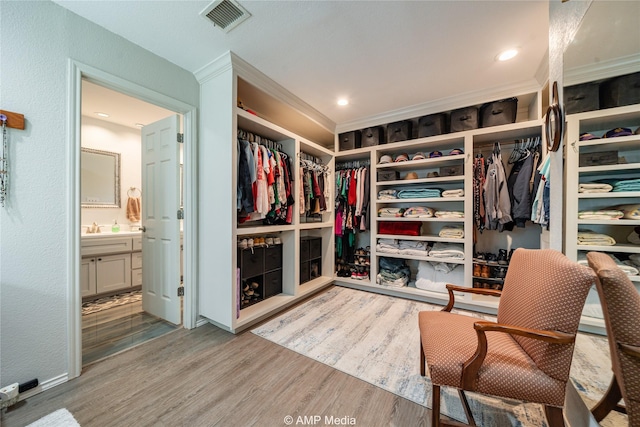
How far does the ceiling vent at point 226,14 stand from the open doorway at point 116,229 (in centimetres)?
98

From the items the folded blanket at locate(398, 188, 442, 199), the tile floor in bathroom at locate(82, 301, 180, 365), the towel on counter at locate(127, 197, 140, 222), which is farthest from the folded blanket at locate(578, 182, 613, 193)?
the towel on counter at locate(127, 197, 140, 222)

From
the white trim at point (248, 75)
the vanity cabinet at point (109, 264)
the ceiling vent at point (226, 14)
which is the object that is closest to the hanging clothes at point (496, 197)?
the white trim at point (248, 75)

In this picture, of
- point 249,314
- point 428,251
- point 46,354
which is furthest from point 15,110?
point 428,251

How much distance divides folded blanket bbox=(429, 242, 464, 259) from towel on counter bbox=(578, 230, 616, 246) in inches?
55.7

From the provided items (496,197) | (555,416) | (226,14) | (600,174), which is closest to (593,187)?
(600,174)

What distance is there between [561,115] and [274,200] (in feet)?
7.34

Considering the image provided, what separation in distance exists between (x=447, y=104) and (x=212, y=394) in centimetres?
346

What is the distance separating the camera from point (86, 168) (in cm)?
310

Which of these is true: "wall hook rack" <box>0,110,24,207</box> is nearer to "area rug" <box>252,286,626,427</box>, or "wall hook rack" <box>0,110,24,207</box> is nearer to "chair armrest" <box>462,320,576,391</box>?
"area rug" <box>252,286,626,427</box>

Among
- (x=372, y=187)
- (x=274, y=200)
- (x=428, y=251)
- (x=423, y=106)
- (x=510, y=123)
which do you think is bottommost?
(x=428, y=251)

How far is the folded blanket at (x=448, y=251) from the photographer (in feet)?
8.69

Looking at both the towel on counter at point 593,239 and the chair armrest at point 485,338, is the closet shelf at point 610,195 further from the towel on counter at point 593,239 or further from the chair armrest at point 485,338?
the chair armrest at point 485,338

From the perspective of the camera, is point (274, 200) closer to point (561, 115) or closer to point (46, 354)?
point (46, 354)

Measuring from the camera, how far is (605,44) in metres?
1.05
